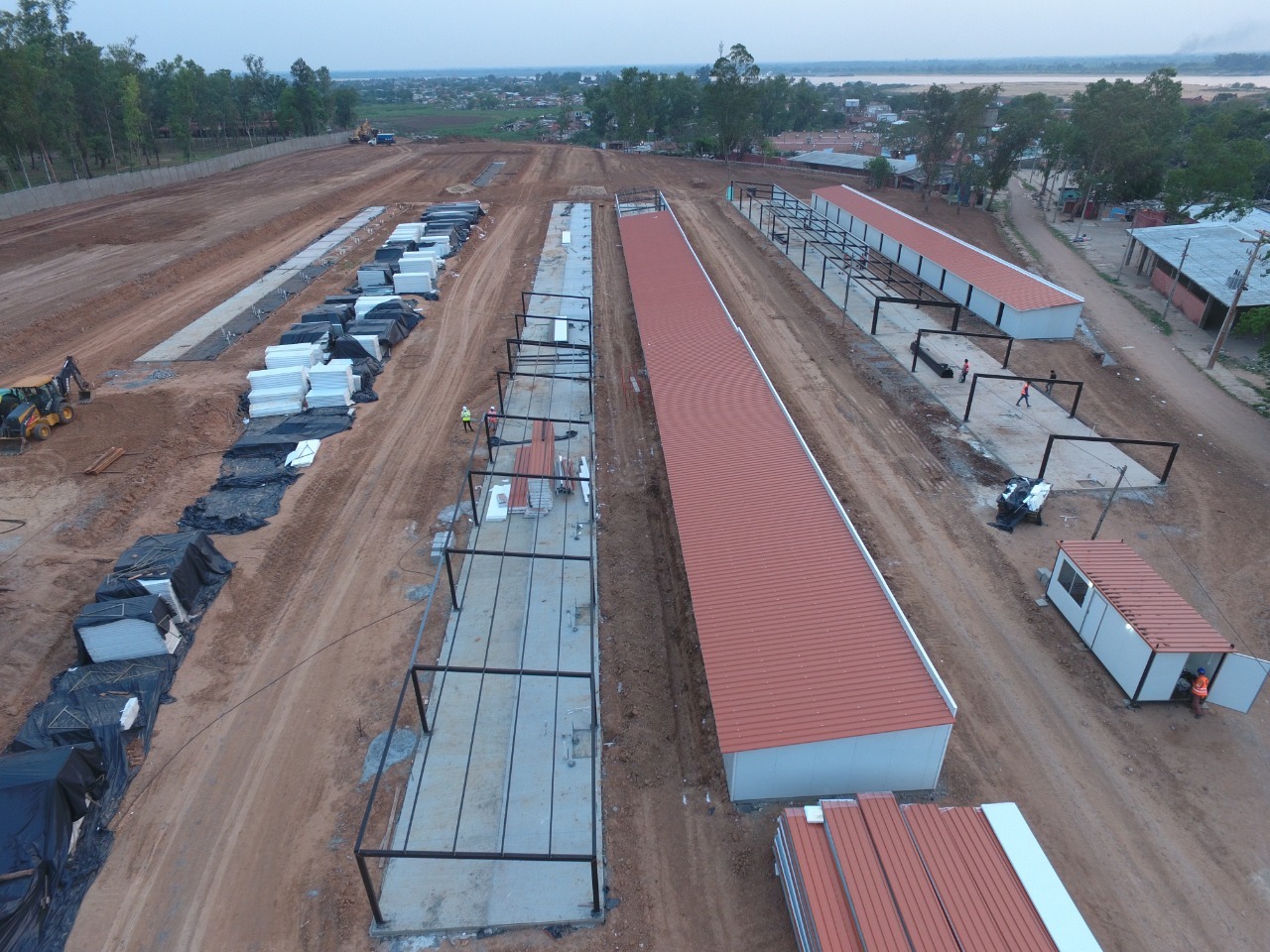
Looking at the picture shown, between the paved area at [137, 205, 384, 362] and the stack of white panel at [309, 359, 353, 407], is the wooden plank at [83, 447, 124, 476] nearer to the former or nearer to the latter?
the stack of white panel at [309, 359, 353, 407]

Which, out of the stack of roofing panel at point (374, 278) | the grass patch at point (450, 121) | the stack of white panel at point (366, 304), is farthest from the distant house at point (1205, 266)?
the grass patch at point (450, 121)

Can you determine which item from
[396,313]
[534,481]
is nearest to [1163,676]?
[534,481]

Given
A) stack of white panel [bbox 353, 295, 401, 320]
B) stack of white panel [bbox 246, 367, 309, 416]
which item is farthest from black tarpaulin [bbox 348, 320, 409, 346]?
stack of white panel [bbox 246, 367, 309, 416]

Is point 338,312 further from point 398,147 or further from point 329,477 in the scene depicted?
point 398,147

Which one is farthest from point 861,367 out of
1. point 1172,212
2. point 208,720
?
point 1172,212

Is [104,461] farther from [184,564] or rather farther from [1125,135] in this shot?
[1125,135]
